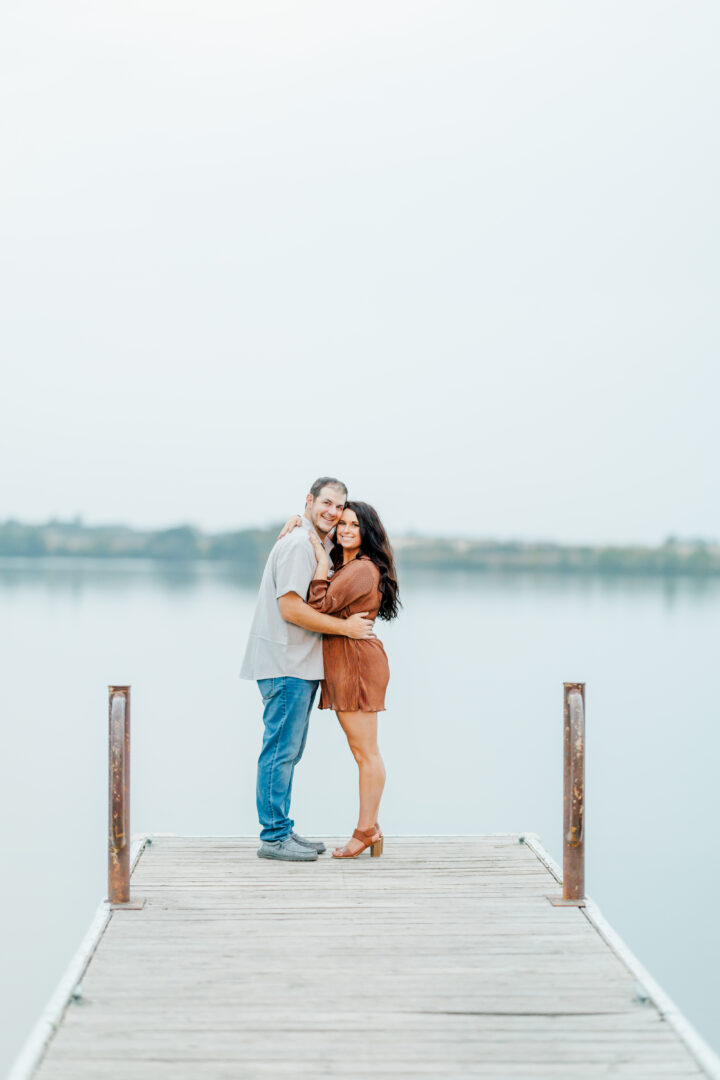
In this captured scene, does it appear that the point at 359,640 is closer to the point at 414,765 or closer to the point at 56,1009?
the point at 56,1009

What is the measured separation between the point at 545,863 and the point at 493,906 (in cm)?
75

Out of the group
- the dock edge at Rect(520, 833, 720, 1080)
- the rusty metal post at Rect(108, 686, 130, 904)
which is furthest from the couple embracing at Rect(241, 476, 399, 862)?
the dock edge at Rect(520, 833, 720, 1080)

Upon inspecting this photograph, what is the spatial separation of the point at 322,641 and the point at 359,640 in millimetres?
185

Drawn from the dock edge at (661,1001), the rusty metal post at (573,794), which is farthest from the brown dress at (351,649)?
the dock edge at (661,1001)

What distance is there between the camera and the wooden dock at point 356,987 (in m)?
3.01

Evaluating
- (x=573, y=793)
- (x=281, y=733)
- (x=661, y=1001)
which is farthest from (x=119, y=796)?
(x=661, y=1001)

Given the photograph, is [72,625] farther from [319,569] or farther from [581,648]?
[319,569]

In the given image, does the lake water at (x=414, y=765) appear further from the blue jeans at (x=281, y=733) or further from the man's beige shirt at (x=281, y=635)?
the man's beige shirt at (x=281, y=635)

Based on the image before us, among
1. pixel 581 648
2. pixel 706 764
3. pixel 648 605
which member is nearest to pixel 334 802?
pixel 706 764

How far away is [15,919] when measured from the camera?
361 inches

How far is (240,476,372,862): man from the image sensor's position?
15.9 feet

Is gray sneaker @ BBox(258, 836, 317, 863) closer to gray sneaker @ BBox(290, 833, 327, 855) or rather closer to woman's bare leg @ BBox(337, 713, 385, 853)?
gray sneaker @ BBox(290, 833, 327, 855)

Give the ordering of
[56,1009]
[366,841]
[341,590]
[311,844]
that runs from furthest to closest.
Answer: [311,844] < [366,841] < [341,590] < [56,1009]

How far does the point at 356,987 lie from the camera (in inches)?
138
